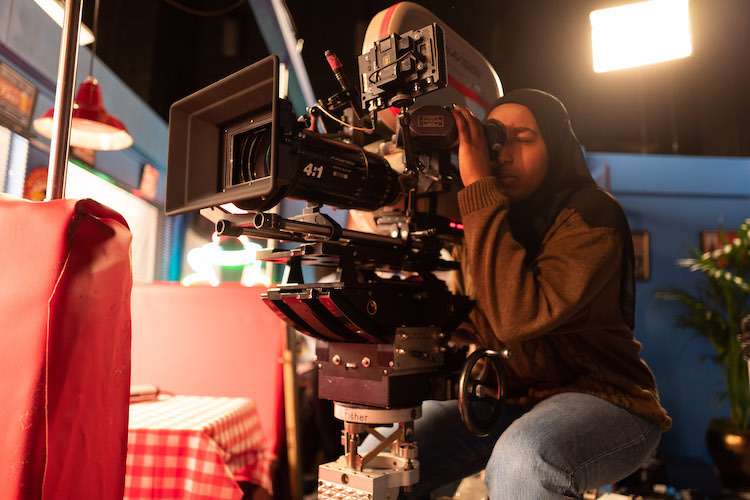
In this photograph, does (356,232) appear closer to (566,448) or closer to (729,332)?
(566,448)

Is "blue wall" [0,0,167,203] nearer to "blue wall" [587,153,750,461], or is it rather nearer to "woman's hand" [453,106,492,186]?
"woman's hand" [453,106,492,186]

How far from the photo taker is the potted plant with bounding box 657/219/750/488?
3.50 m

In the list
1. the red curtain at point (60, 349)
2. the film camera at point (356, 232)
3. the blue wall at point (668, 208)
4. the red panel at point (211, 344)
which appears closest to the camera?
the red curtain at point (60, 349)

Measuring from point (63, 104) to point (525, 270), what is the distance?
868mm

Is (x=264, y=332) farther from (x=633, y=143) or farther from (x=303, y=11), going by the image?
(x=633, y=143)

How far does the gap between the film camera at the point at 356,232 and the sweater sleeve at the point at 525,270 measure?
0.26 ft

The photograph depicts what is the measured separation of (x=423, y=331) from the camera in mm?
929

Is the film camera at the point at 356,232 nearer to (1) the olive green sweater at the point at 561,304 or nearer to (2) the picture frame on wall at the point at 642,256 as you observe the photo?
(1) the olive green sweater at the point at 561,304

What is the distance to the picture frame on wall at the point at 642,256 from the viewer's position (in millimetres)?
4551

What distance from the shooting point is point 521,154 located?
118 cm

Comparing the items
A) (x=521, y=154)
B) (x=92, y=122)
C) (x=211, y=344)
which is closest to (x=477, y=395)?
(x=521, y=154)

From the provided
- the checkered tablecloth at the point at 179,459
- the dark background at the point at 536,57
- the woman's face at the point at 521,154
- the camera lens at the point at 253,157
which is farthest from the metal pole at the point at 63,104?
the woman's face at the point at 521,154

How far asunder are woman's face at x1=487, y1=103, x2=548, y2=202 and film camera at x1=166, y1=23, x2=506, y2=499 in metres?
0.24

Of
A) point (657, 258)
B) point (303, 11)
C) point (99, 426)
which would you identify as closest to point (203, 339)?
point (99, 426)
